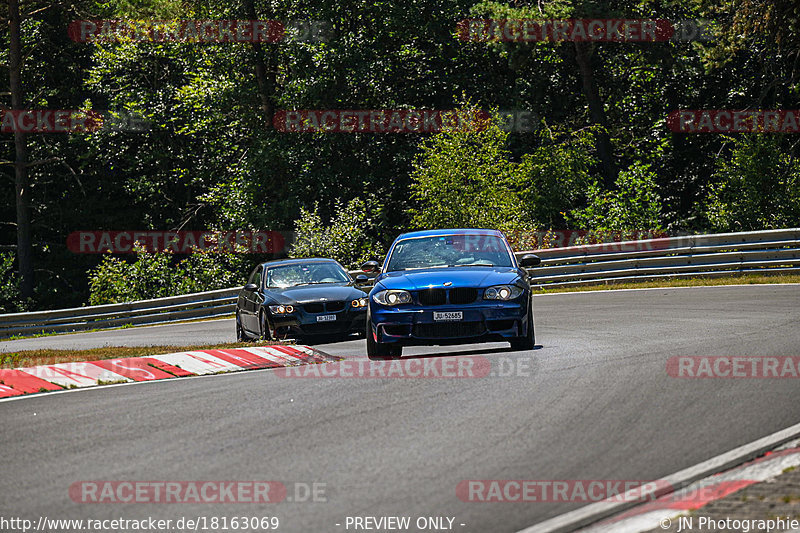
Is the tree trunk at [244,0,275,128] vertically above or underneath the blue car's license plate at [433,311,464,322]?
above

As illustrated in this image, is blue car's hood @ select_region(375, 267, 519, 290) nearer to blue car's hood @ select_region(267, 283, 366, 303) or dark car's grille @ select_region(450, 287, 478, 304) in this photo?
dark car's grille @ select_region(450, 287, 478, 304)

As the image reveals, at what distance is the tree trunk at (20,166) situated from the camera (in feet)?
150

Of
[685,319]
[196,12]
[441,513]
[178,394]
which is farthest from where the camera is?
[196,12]

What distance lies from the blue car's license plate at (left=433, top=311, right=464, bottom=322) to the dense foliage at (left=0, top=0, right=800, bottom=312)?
19686 mm

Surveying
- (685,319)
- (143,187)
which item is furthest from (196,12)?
(685,319)

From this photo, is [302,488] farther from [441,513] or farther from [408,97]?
[408,97]

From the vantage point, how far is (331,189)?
1686 inches

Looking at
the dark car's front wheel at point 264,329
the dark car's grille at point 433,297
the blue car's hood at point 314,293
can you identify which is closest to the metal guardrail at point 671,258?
the blue car's hood at point 314,293

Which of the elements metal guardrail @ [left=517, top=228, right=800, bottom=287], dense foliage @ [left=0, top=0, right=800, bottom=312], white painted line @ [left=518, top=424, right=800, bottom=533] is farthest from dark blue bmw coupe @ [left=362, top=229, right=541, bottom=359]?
dense foliage @ [left=0, top=0, right=800, bottom=312]

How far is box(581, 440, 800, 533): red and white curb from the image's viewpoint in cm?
565

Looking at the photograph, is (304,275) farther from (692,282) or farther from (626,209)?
(626,209)

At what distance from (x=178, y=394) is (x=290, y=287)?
7.62m

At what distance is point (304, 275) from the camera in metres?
19.2

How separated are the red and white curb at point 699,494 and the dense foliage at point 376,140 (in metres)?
25.7
